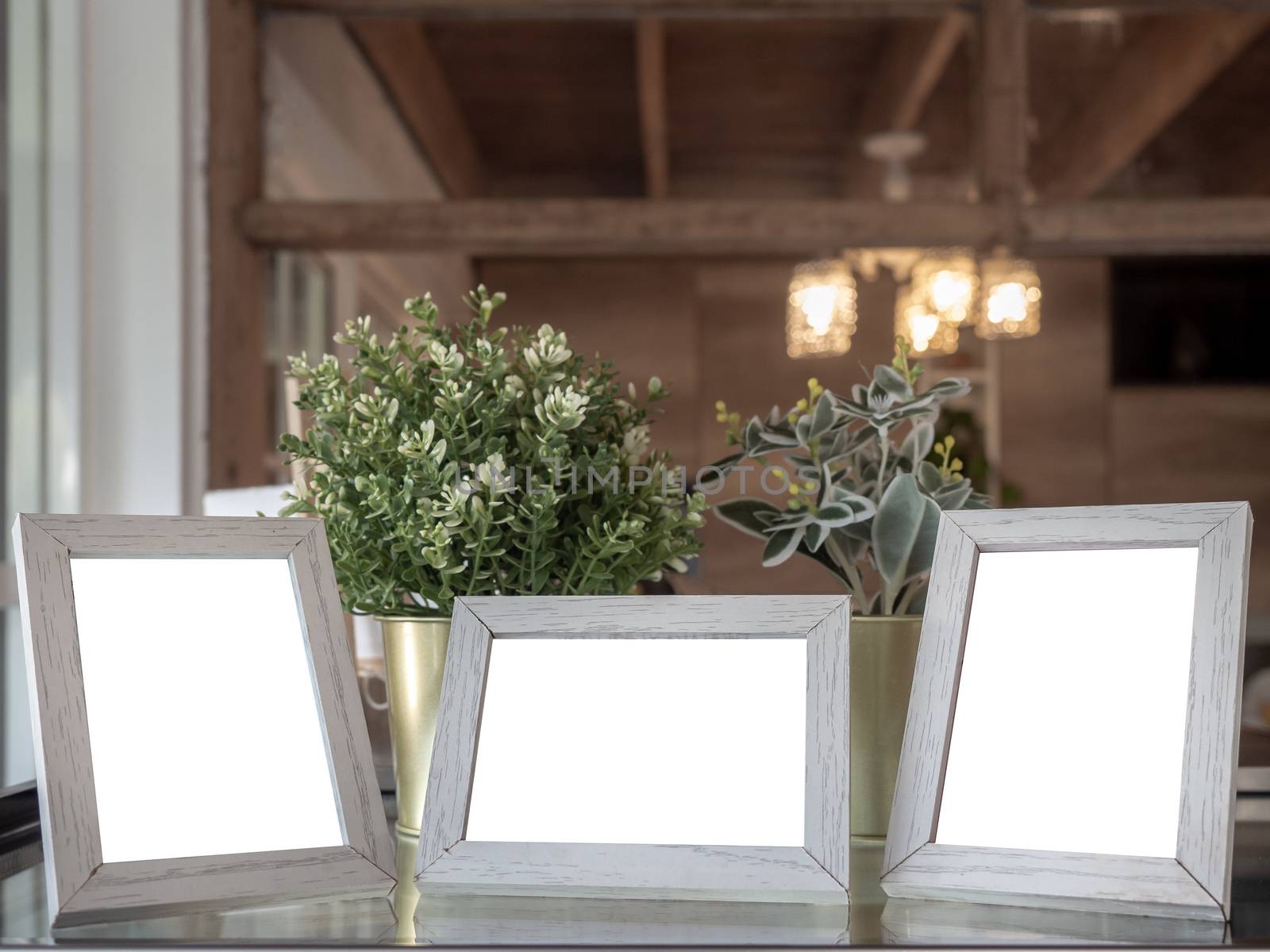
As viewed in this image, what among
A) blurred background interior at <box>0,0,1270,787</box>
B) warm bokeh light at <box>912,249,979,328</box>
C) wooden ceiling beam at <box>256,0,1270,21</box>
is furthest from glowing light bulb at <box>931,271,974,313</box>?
wooden ceiling beam at <box>256,0,1270,21</box>

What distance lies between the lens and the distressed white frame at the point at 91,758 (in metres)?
0.53

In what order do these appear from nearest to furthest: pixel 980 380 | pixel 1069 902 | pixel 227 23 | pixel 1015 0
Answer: pixel 1069 902, pixel 227 23, pixel 1015 0, pixel 980 380

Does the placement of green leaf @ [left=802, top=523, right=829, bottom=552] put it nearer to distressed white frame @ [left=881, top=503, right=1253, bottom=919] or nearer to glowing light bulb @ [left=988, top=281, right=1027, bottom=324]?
distressed white frame @ [left=881, top=503, right=1253, bottom=919]

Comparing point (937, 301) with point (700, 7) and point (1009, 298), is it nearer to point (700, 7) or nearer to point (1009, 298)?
point (1009, 298)

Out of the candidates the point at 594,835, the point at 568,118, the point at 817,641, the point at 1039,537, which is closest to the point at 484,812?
the point at 594,835

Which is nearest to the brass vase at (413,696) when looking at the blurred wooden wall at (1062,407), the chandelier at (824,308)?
the chandelier at (824,308)

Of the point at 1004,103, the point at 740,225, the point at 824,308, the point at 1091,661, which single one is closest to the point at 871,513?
the point at 1091,661

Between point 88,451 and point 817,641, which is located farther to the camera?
point 88,451

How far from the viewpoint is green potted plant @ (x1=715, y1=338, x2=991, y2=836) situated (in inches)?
27.0

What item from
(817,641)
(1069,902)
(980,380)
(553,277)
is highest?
(553,277)

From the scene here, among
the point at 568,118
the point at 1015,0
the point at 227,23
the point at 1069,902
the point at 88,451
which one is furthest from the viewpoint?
the point at 568,118

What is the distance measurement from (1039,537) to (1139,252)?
7.01 feet

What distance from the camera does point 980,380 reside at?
529 cm

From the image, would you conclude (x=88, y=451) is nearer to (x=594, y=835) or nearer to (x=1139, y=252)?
(x=594, y=835)
